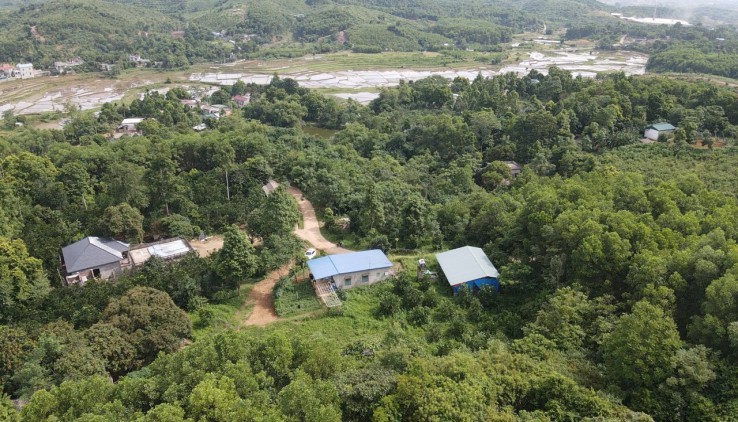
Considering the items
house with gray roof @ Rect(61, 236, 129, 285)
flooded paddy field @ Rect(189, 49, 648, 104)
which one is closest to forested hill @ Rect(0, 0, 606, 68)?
flooded paddy field @ Rect(189, 49, 648, 104)

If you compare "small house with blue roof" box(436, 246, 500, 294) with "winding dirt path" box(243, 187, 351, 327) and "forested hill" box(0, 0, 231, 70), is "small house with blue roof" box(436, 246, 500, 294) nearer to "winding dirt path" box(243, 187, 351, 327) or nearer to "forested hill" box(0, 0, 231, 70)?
"winding dirt path" box(243, 187, 351, 327)

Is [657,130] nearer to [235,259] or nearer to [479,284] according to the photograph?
[479,284]

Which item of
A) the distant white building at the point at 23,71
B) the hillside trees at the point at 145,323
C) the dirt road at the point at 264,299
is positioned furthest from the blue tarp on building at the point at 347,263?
the distant white building at the point at 23,71

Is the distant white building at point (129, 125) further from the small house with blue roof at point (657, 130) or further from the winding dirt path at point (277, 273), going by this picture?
the small house with blue roof at point (657, 130)

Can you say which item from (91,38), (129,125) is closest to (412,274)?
(129,125)

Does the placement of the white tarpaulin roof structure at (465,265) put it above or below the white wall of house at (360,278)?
above
